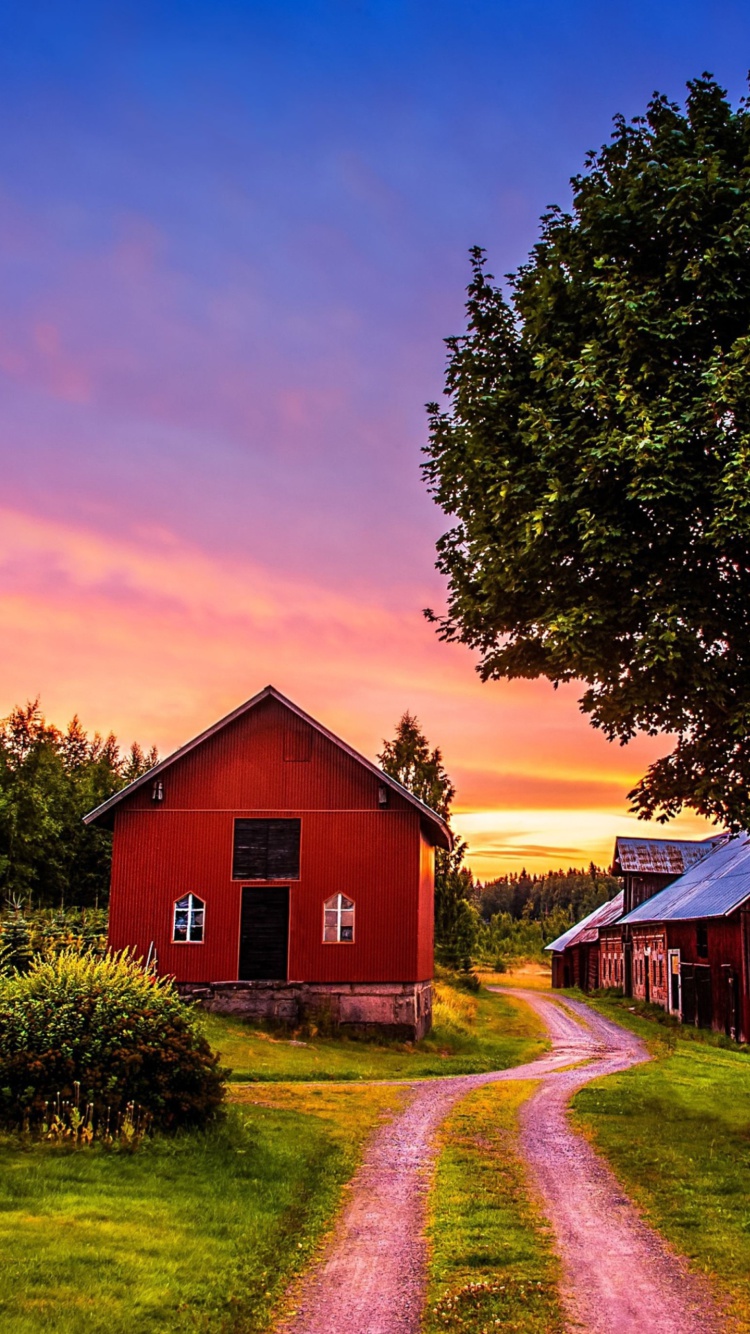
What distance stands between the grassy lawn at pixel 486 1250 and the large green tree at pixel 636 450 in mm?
6615

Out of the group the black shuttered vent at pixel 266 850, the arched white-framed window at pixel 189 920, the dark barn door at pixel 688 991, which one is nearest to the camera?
the arched white-framed window at pixel 189 920

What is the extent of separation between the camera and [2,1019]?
13.2m

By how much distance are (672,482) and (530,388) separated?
4.05m

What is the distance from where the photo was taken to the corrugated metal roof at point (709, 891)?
37.8 m

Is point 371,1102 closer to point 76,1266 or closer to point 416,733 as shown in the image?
point 76,1266

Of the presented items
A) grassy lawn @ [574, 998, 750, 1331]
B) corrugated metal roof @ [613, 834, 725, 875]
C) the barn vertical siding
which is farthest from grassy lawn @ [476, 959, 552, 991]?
grassy lawn @ [574, 998, 750, 1331]

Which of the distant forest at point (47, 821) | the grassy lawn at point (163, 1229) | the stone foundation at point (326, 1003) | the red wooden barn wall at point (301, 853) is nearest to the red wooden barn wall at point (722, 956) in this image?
the red wooden barn wall at point (301, 853)

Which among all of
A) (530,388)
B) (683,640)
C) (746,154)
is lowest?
(683,640)

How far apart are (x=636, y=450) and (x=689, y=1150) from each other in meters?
10.6

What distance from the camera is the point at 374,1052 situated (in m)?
28.6

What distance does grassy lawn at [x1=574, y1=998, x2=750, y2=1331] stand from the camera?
9758mm

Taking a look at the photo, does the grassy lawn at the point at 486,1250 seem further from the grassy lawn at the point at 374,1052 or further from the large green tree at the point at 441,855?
the large green tree at the point at 441,855

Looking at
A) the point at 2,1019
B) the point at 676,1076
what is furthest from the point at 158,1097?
the point at 676,1076

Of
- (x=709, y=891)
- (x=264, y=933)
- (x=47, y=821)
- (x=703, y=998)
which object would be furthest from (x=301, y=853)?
(x=47, y=821)
